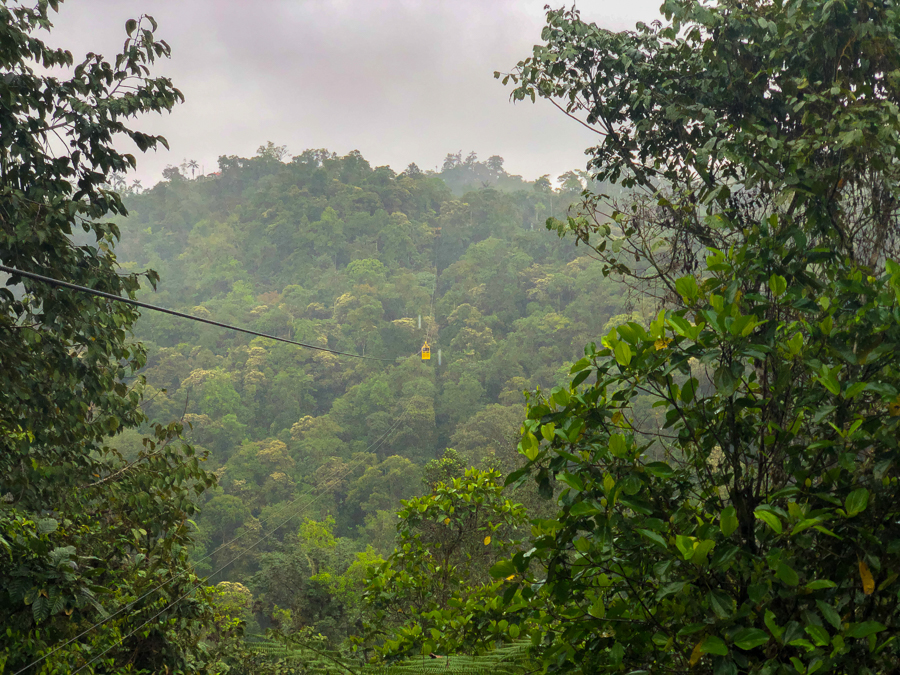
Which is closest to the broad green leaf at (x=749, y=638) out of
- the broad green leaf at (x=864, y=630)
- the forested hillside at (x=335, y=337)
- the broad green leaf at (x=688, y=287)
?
the broad green leaf at (x=864, y=630)

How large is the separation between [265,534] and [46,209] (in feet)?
Answer: 64.8

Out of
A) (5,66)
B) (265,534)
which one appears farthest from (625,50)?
(265,534)

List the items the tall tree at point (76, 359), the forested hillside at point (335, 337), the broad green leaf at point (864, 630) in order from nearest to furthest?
1. the broad green leaf at point (864, 630)
2. the tall tree at point (76, 359)
3. the forested hillside at point (335, 337)

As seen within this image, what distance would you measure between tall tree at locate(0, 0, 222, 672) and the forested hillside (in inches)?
314

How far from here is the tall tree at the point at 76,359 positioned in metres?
2.59

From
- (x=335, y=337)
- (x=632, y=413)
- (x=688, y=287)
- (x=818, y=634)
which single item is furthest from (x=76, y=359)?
(x=335, y=337)

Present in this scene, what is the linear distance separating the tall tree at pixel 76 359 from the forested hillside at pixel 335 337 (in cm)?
797

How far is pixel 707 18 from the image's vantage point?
8.10 ft

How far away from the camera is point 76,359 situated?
9.95ft

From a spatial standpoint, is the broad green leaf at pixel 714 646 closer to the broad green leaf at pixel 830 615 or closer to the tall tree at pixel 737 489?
the tall tree at pixel 737 489

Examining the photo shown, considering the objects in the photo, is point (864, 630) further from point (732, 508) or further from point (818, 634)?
point (732, 508)

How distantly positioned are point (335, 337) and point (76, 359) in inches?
1159

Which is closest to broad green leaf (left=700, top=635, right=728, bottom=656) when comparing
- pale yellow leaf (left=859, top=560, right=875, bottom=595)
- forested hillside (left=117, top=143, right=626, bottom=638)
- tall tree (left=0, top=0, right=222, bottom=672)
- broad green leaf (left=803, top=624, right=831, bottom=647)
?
broad green leaf (left=803, top=624, right=831, bottom=647)

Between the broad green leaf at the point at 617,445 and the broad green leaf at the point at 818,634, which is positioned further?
the broad green leaf at the point at 617,445
